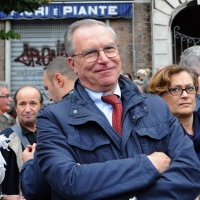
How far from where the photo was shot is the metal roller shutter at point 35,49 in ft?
47.4

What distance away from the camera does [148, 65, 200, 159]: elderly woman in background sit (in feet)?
12.6

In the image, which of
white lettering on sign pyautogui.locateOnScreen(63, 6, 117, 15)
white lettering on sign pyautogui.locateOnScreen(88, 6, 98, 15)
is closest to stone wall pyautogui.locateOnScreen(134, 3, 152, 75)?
white lettering on sign pyautogui.locateOnScreen(63, 6, 117, 15)

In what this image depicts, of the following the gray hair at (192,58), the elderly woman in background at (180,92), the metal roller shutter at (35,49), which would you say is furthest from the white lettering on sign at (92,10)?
the elderly woman in background at (180,92)

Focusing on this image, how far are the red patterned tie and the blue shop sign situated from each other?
11484 mm

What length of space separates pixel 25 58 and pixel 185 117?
11086 millimetres

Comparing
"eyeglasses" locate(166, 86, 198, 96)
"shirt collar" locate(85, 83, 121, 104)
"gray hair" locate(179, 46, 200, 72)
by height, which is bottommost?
"shirt collar" locate(85, 83, 121, 104)

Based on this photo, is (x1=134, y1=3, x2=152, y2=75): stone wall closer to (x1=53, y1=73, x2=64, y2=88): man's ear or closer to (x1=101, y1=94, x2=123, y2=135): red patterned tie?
(x1=53, y1=73, x2=64, y2=88): man's ear

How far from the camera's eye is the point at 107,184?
235cm

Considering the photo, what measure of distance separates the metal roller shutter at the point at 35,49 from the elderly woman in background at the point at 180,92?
10.7m

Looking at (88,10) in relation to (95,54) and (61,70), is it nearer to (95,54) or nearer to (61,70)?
(61,70)

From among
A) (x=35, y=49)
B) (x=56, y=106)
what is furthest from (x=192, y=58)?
(x=35, y=49)

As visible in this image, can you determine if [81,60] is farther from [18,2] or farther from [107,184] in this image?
[18,2]

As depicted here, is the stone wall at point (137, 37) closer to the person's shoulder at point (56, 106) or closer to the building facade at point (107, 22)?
the building facade at point (107, 22)

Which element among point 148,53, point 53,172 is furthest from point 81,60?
point 148,53
